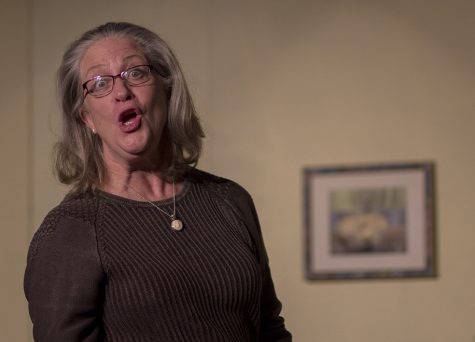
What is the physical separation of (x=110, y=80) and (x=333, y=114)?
2.57 m

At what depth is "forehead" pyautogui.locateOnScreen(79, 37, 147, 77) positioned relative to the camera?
202 centimetres

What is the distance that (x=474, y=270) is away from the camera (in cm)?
426

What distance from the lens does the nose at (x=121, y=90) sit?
197 centimetres

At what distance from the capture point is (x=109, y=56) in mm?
2033

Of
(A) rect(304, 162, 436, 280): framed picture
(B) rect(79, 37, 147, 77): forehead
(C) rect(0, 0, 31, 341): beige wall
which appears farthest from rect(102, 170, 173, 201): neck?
(C) rect(0, 0, 31, 341): beige wall

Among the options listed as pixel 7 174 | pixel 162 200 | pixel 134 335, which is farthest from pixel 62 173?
pixel 7 174

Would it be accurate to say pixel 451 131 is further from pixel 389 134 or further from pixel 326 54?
pixel 326 54

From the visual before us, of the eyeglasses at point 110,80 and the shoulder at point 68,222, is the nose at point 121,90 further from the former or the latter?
the shoulder at point 68,222

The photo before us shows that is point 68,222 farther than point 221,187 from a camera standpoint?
No

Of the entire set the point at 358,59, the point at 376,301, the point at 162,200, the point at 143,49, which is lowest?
the point at 376,301

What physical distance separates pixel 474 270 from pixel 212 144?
4.59ft

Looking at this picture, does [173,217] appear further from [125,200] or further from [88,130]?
[88,130]

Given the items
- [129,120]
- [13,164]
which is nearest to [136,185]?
[129,120]

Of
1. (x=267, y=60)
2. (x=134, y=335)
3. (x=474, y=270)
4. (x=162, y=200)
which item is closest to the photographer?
(x=134, y=335)
